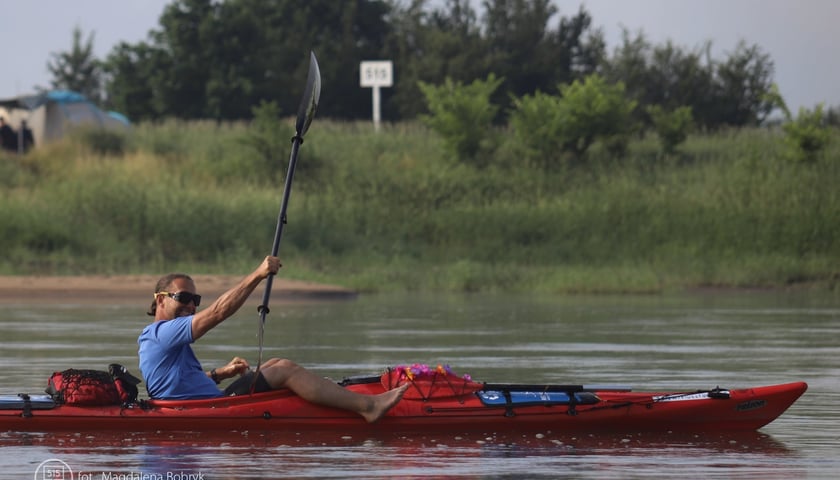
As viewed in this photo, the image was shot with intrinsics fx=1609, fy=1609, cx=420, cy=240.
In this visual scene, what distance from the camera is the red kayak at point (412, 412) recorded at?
10.5 m

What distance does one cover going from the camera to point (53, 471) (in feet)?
30.1

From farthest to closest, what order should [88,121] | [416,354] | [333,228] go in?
[88,121]
[333,228]
[416,354]

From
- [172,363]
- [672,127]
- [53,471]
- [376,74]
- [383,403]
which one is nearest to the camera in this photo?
[53,471]

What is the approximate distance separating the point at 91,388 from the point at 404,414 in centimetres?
207

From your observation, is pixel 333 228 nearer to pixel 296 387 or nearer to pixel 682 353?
pixel 682 353

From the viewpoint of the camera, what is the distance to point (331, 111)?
5609 cm

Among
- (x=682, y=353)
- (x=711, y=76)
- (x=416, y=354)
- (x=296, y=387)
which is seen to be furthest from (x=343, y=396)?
(x=711, y=76)

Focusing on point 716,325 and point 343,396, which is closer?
point 343,396

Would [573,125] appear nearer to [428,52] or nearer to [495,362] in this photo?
[428,52]

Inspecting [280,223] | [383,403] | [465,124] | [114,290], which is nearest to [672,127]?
[465,124]

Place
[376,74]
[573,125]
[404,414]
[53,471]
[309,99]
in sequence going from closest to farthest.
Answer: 1. [53,471]
2. [404,414]
3. [309,99]
4. [573,125]
5. [376,74]

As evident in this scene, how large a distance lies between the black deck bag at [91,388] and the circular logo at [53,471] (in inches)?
40.3

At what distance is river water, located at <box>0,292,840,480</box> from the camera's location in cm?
952

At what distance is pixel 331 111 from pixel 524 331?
36323mm
